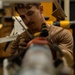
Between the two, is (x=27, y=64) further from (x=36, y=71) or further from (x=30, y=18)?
(x=30, y=18)

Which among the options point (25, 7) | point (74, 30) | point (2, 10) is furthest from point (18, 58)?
point (74, 30)

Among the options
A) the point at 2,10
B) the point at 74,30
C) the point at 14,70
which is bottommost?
the point at 74,30

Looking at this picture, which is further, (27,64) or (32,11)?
(32,11)

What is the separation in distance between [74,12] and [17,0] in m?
1.78

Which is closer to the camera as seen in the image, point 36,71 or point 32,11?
point 36,71

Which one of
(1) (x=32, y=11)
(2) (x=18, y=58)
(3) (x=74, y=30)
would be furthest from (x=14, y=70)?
(3) (x=74, y=30)

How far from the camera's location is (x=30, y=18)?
3.34 feet

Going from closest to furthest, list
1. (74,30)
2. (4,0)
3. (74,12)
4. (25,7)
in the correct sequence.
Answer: (4,0) → (25,7) → (74,30) → (74,12)

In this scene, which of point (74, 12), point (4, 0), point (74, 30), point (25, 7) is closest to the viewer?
point (4, 0)

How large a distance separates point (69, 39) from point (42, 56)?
674mm

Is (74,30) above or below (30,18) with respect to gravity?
below

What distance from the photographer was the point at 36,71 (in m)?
0.39

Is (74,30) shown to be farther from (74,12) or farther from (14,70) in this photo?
(14,70)

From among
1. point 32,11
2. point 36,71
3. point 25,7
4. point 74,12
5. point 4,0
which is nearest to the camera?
point 36,71
